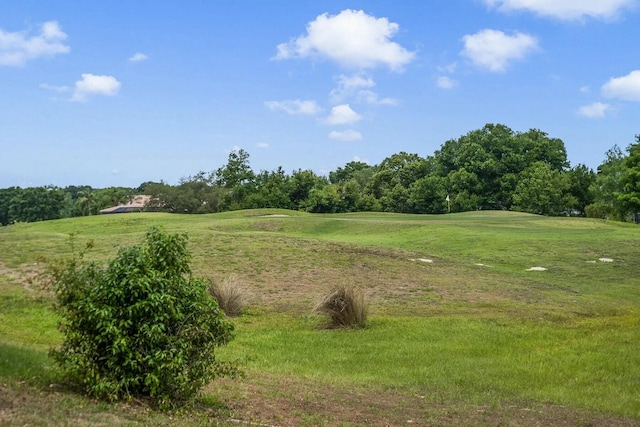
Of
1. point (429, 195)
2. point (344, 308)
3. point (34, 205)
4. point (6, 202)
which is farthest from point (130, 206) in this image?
point (344, 308)

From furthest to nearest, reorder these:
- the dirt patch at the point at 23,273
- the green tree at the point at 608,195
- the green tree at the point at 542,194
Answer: the green tree at the point at 542,194
the green tree at the point at 608,195
the dirt patch at the point at 23,273

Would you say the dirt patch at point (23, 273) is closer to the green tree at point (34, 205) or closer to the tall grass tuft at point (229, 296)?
the tall grass tuft at point (229, 296)

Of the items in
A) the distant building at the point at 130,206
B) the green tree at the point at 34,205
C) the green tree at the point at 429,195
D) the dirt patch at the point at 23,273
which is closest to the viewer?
the dirt patch at the point at 23,273

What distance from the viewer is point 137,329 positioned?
6.77m

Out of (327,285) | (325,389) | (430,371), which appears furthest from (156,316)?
(327,285)

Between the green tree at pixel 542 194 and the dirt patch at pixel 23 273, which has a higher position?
the green tree at pixel 542 194

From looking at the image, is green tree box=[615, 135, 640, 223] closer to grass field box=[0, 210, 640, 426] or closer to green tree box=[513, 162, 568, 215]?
green tree box=[513, 162, 568, 215]

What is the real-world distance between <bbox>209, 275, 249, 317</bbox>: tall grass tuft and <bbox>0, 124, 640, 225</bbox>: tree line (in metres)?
65.2

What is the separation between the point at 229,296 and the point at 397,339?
4724mm

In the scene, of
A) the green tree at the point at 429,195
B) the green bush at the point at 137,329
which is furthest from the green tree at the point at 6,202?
the green bush at the point at 137,329

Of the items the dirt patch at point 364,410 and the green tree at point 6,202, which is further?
the green tree at point 6,202

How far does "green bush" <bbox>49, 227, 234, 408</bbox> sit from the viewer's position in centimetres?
662

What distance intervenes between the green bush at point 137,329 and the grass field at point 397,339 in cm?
29

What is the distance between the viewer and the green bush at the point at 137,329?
6617 mm
